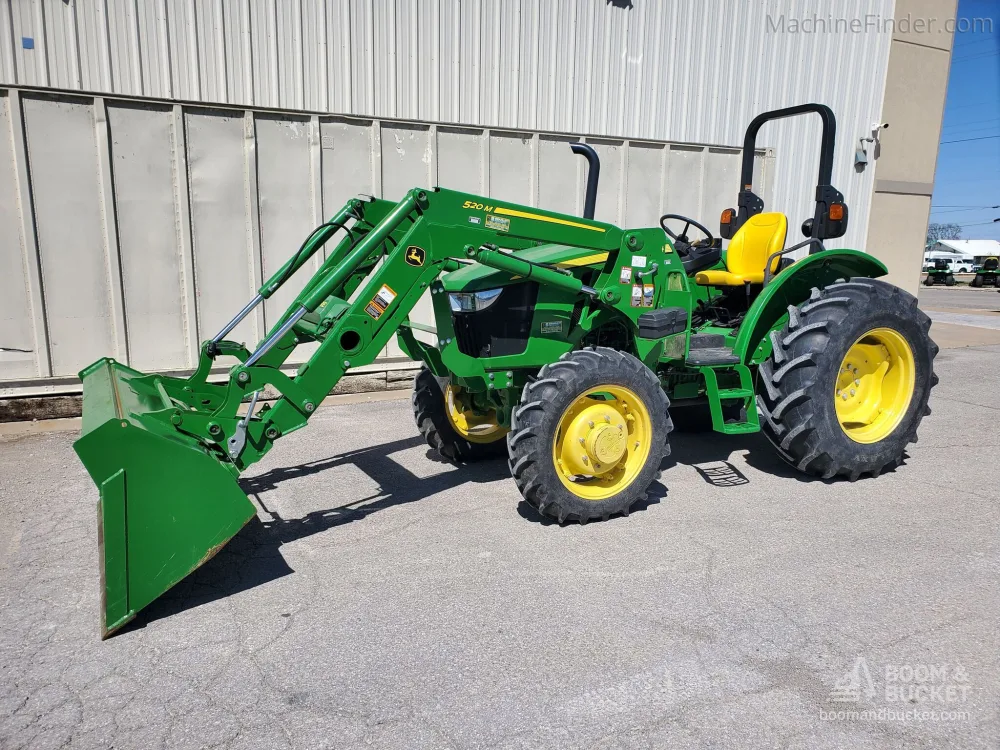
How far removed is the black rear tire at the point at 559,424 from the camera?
13.4 feet

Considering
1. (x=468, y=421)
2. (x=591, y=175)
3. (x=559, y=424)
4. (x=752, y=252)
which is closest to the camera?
(x=559, y=424)

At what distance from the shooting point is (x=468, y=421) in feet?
17.8

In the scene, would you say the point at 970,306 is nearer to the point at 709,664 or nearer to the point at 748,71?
the point at 748,71

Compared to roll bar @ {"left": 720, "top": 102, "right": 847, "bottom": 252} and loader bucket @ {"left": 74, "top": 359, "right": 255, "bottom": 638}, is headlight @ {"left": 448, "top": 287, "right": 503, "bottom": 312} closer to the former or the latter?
loader bucket @ {"left": 74, "top": 359, "right": 255, "bottom": 638}

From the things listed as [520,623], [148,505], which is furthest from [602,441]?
[148,505]

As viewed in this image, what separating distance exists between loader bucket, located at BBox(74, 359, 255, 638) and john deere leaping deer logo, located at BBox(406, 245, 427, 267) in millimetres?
1412

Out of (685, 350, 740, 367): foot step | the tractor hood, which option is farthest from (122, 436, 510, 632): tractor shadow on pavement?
(685, 350, 740, 367): foot step

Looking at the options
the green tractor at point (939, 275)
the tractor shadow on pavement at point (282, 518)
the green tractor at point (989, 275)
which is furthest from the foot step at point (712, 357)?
the green tractor at point (939, 275)

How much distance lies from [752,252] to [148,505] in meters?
4.49

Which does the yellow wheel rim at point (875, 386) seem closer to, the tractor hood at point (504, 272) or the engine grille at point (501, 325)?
the tractor hood at point (504, 272)

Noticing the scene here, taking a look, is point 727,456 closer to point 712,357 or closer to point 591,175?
point 712,357

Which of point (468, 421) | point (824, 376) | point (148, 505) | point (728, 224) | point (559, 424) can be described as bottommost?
point (468, 421)

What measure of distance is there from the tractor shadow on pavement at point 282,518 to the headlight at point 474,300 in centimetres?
127

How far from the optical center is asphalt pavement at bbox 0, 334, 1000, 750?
2594 millimetres
